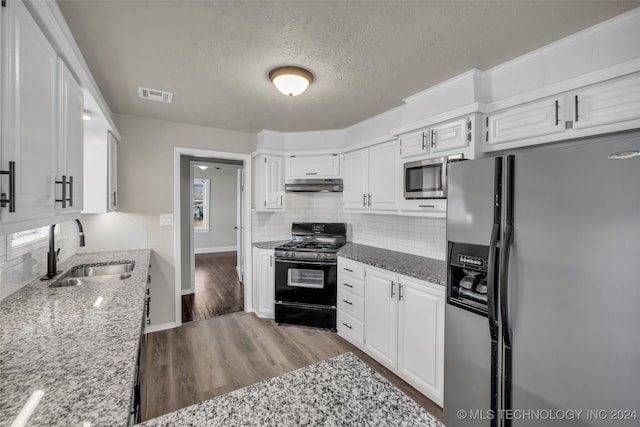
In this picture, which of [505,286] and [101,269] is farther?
[101,269]

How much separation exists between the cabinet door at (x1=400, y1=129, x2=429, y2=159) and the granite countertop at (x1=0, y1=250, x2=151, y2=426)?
2.27m

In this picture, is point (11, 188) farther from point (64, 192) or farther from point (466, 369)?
Answer: point (466, 369)

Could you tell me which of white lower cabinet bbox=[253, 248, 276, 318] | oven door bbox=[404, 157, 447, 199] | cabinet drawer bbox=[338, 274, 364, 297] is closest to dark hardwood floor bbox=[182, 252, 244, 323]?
white lower cabinet bbox=[253, 248, 276, 318]

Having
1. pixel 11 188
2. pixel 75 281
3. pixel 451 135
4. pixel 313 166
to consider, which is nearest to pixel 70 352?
pixel 11 188

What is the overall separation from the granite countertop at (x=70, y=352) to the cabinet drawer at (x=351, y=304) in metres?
1.91

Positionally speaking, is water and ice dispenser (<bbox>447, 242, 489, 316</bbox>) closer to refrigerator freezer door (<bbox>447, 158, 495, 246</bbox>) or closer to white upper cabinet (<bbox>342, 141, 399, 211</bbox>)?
refrigerator freezer door (<bbox>447, 158, 495, 246</bbox>)

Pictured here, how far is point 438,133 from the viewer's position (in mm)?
2256

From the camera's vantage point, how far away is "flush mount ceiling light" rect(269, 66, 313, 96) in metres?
2.01

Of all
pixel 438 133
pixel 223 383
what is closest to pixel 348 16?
pixel 438 133

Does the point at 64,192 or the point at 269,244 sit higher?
the point at 64,192

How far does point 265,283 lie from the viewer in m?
3.60

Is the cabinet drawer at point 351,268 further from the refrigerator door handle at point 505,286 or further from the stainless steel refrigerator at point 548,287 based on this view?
the refrigerator door handle at point 505,286

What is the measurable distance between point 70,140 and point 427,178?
235 cm

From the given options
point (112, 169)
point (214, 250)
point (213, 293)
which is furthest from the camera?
point (214, 250)
